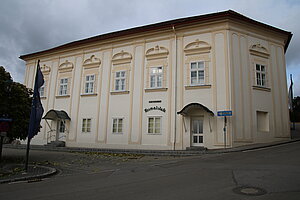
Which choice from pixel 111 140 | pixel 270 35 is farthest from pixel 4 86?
pixel 270 35

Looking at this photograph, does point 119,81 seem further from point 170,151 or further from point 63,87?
point 170,151

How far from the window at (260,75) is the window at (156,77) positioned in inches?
280

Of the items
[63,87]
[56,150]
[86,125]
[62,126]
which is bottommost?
[56,150]

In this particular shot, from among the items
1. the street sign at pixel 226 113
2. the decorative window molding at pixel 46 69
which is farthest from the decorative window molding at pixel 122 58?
the street sign at pixel 226 113

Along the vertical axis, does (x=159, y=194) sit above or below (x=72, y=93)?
below

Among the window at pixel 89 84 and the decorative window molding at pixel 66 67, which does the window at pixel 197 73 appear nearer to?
the window at pixel 89 84

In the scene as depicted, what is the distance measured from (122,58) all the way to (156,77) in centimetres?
371

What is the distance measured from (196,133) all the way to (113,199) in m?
12.4

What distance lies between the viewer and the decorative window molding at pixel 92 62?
71.9 ft

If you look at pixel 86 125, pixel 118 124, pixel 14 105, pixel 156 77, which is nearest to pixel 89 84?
pixel 86 125

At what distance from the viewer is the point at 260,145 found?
51.5ft

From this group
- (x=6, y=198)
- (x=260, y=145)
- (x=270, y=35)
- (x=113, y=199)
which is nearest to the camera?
(x=113, y=199)

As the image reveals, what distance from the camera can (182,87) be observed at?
59.0 feet

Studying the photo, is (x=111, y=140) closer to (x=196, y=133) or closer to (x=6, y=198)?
(x=196, y=133)
